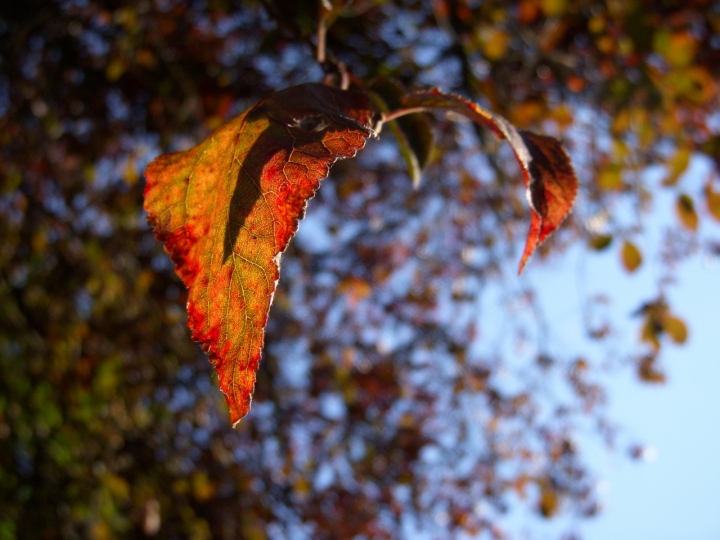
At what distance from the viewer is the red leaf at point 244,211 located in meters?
0.40

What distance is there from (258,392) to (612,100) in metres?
2.48

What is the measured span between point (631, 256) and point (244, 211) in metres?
1.60

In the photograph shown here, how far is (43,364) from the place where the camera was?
3506 mm

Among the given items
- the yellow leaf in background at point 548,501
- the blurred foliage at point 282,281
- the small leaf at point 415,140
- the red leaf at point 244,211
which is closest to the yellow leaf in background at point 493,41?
the blurred foliage at point 282,281

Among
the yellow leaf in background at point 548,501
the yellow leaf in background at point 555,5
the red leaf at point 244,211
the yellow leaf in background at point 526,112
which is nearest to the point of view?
the red leaf at point 244,211

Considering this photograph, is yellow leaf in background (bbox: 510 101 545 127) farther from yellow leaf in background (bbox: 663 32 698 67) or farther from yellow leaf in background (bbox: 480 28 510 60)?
yellow leaf in background (bbox: 663 32 698 67)

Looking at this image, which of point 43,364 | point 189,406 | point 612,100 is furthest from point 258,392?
point 612,100

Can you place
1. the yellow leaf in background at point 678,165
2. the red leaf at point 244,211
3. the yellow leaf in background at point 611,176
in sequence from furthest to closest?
1. the yellow leaf in background at point 611,176
2. the yellow leaf in background at point 678,165
3. the red leaf at point 244,211

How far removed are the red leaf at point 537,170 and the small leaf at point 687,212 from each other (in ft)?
4.47

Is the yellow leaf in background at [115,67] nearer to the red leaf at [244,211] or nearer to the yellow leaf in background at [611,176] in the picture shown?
the yellow leaf in background at [611,176]

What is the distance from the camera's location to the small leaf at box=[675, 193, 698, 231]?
1.69m

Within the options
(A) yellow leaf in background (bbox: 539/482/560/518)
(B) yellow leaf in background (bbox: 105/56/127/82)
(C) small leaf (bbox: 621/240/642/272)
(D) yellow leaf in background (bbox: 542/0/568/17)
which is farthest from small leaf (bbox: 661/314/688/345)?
(B) yellow leaf in background (bbox: 105/56/127/82)

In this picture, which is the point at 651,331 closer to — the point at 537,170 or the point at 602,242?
the point at 602,242

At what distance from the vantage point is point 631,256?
5.76 ft
